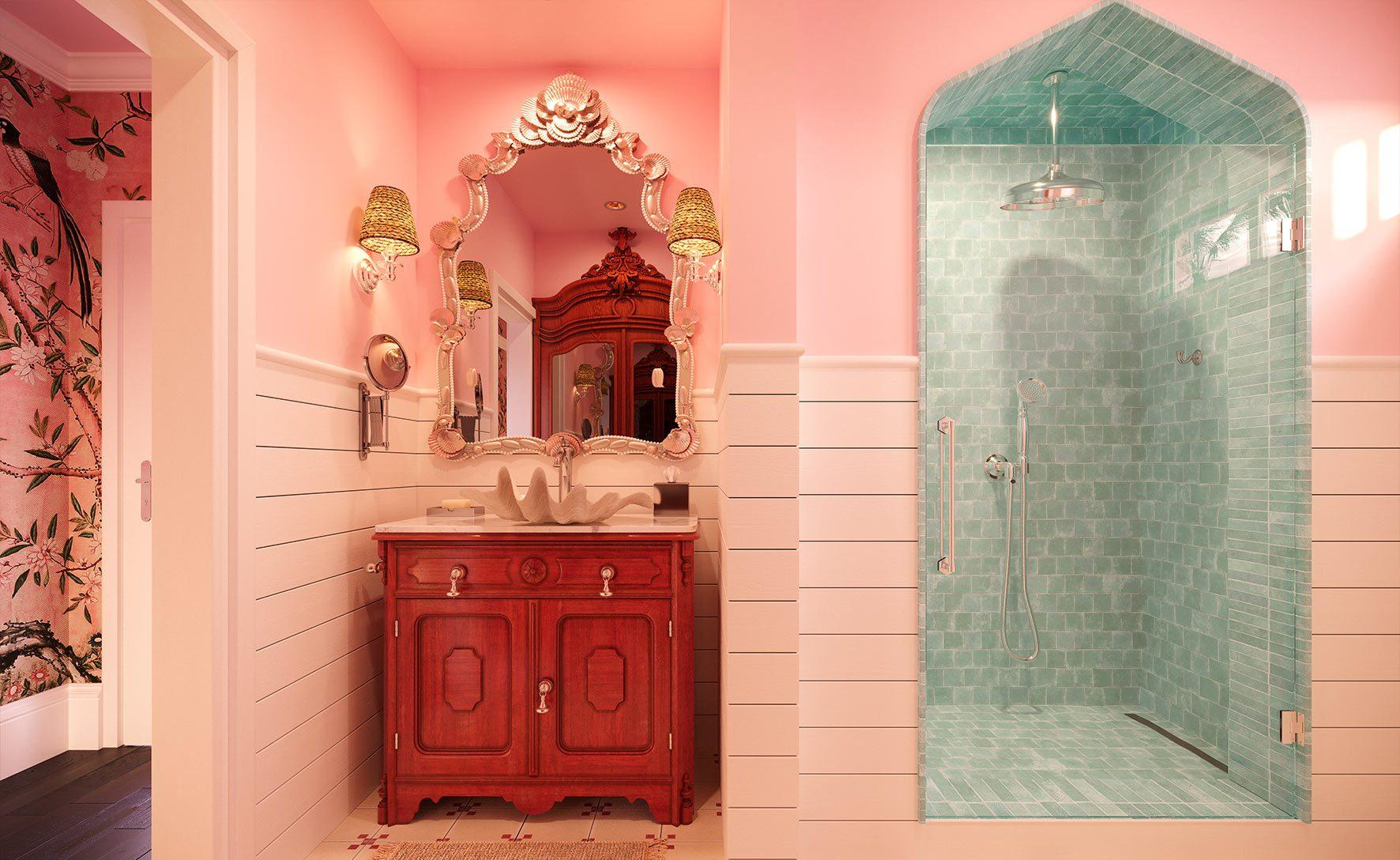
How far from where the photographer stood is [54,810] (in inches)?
91.1

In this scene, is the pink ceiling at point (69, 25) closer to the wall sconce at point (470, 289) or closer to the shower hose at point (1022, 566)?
the wall sconce at point (470, 289)

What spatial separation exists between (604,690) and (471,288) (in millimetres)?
1643

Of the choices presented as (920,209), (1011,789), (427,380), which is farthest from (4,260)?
(1011,789)

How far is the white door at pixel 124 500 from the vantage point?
2.81m

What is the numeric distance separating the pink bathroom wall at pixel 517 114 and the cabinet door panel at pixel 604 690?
1072mm

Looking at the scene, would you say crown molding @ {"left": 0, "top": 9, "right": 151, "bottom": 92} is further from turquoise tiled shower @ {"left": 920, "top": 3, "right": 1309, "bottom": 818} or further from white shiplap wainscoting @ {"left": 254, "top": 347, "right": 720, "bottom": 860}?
turquoise tiled shower @ {"left": 920, "top": 3, "right": 1309, "bottom": 818}

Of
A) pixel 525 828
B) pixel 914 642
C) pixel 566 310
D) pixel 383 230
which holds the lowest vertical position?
pixel 525 828

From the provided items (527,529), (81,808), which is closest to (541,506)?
(527,529)

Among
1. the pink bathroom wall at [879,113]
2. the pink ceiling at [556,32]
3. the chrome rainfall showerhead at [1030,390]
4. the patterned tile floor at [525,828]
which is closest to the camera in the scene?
the pink bathroom wall at [879,113]

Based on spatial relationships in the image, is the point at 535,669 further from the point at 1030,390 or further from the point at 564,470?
the point at 1030,390

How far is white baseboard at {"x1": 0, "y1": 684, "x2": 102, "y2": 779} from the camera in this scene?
2580 mm

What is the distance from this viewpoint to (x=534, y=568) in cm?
227

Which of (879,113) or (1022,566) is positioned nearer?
(879,113)

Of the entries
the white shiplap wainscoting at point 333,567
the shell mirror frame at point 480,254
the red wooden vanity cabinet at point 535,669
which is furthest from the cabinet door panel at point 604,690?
the shell mirror frame at point 480,254
